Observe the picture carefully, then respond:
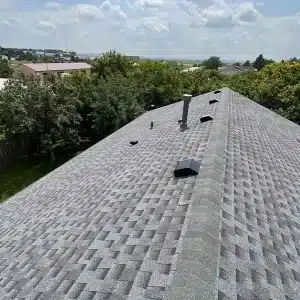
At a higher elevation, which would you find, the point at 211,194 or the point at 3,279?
the point at 211,194

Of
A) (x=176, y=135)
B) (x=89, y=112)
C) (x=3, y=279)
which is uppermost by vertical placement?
(x=176, y=135)

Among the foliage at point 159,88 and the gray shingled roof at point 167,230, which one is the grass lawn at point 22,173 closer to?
the foliage at point 159,88

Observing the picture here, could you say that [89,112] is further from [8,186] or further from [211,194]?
[211,194]

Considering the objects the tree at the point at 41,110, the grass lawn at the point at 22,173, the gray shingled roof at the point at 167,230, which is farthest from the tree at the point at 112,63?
the gray shingled roof at the point at 167,230

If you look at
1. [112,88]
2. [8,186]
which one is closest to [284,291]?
[8,186]

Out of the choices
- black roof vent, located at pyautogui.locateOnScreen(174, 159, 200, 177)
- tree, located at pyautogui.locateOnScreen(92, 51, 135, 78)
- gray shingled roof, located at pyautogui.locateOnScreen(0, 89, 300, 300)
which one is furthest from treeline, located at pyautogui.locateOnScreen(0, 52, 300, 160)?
black roof vent, located at pyautogui.locateOnScreen(174, 159, 200, 177)

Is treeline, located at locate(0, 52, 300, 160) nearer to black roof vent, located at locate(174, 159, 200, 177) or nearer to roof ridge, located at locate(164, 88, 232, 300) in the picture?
black roof vent, located at locate(174, 159, 200, 177)

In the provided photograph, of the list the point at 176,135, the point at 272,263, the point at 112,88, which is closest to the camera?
the point at 272,263

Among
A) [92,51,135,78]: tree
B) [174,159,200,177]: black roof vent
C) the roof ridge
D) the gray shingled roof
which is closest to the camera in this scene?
the roof ridge
